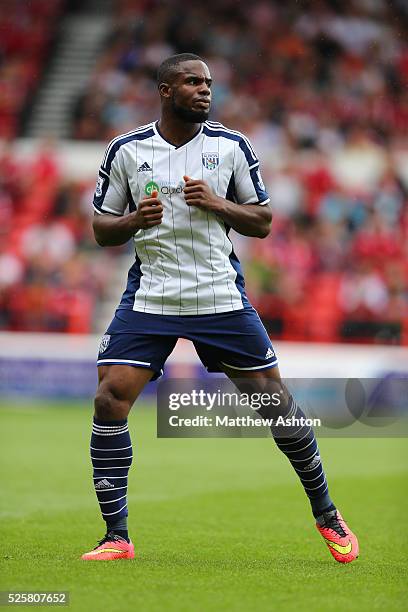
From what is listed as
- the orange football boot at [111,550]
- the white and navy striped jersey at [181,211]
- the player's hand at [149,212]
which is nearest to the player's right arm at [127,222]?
the player's hand at [149,212]

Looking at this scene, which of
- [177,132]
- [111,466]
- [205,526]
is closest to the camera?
[111,466]

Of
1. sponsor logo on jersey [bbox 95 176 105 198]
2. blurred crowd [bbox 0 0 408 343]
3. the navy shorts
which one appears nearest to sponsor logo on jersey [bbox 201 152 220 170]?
sponsor logo on jersey [bbox 95 176 105 198]

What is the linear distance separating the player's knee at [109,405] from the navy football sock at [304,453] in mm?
790

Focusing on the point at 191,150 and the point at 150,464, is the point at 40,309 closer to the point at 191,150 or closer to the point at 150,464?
the point at 150,464

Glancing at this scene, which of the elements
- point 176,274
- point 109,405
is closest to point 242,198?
point 176,274

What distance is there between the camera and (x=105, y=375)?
5.92m

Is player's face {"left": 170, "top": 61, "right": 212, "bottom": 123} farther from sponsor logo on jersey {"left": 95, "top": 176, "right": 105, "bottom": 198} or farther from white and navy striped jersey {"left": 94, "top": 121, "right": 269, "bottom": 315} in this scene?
sponsor logo on jersey {"left": 95, "top": 176, "right": 105, "bottom": 198}

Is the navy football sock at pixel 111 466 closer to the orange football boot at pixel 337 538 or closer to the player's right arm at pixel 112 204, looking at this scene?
the player's right arm at pixel 112 204

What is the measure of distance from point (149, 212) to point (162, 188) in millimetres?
259

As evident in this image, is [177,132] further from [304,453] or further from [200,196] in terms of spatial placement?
[304,453]

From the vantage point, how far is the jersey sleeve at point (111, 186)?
604 centimetres

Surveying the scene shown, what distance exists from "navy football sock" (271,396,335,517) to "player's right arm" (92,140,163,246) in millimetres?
1241

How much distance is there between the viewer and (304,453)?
607 cm

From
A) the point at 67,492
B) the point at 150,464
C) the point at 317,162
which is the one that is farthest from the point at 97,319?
the point at 67,492
